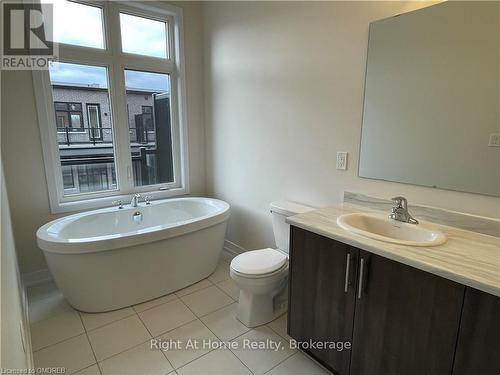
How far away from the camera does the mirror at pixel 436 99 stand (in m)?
1.39

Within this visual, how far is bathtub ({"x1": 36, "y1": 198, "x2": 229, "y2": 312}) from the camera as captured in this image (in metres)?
1.98

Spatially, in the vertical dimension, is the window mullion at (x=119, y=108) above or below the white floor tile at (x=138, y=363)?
above

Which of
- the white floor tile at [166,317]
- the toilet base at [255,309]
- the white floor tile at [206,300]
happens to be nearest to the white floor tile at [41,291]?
the white floor tile at [166,317]

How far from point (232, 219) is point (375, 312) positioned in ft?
6.46

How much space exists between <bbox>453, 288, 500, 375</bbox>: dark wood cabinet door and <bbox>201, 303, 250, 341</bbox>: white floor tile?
4.30 ft

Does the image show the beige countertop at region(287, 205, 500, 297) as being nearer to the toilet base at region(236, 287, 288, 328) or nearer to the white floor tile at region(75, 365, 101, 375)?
the toilet base at region(236, 287, 288, 328)

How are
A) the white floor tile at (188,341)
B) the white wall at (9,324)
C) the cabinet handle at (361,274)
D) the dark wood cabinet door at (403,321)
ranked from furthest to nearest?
1. the white floor tile at (188,341)
2. the cabinet handle at (361,274)
3. the dark wood cabinet door at (403,321)
4. the white wall at (9,324)

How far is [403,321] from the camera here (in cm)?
122

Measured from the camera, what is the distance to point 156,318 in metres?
2.13

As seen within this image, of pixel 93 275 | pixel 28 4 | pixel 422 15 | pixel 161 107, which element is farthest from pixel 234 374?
pixel 28 4

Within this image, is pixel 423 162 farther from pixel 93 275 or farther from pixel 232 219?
pixel 93 275

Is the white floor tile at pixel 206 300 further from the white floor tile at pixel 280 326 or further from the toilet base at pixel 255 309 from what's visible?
the white floor tile at pixel 280 326

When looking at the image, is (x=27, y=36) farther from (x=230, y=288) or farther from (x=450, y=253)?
(x=450, y=253)

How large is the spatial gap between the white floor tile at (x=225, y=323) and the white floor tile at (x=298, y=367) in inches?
14.6
